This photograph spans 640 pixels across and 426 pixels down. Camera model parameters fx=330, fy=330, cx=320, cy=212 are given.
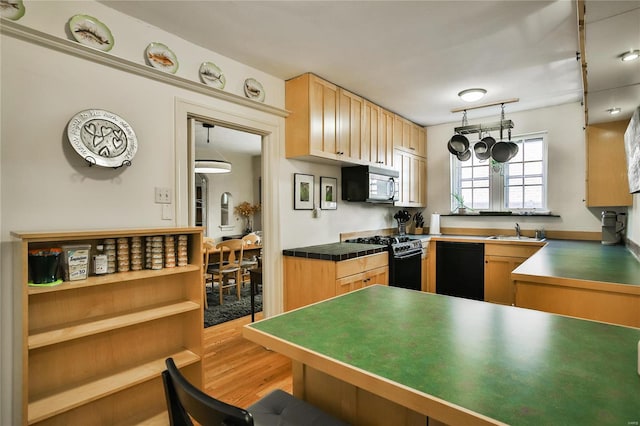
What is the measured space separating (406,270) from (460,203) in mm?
1783

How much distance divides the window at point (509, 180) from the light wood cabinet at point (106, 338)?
4.09m

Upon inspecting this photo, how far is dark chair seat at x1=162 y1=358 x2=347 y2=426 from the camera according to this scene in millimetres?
649

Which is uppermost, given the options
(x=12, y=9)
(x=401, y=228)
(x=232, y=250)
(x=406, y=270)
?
(x=12, y=9)

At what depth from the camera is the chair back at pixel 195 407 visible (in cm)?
64

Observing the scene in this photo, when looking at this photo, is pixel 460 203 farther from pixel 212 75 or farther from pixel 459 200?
pixel 212 75

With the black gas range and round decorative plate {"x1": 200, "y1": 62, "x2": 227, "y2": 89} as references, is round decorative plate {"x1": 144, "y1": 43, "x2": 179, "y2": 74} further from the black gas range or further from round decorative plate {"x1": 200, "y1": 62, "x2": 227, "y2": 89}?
the black gas range

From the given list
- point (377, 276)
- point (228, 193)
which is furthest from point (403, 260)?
point (228, 193)

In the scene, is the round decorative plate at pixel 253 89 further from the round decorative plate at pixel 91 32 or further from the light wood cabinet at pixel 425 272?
the light wood cabinet at pixel 425 272

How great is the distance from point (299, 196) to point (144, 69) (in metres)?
1.66

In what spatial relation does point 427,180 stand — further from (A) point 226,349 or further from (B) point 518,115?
(A) point 226,349

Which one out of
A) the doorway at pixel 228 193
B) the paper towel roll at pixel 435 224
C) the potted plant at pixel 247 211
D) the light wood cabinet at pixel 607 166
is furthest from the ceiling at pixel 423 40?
the potted plant at pixel 247 211

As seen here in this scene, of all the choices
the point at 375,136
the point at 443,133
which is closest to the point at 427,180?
the point at 443,133

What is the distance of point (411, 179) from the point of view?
4.78 m

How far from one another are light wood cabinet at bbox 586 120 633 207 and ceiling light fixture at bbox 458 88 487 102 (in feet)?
3.37
